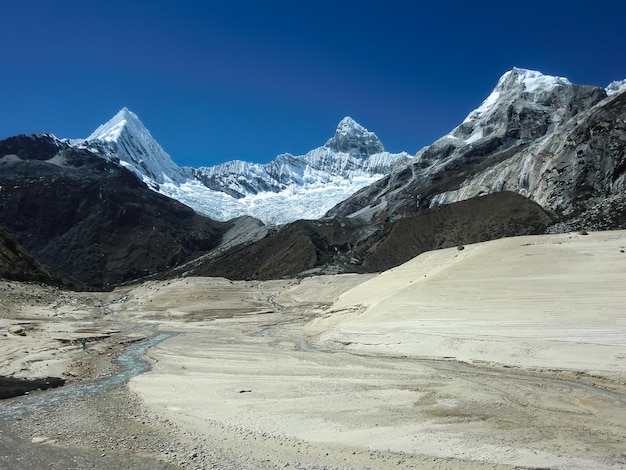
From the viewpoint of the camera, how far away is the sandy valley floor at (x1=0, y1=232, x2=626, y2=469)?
12875 millimetres

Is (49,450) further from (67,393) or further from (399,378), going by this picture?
(399,378)

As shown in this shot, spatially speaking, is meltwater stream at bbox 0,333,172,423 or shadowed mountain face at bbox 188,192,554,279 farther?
shadowed mountain face at bbox 188,192,554,279

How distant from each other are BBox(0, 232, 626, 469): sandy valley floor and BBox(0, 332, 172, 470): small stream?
15 centimetres

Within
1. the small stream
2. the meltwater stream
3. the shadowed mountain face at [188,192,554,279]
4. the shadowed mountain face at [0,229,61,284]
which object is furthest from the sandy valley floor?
the shadowed mountain face at [188,192,554,279]

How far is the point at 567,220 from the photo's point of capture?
107m

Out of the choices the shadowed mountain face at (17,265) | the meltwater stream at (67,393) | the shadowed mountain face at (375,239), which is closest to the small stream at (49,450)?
the meltwater stream at (67,393)

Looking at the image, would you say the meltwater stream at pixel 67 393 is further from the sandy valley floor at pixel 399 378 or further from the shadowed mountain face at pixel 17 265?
the shadowed mountain face at pixel 17 265

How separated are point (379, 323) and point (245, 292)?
5037 centimetres

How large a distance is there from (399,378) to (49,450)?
516 inches

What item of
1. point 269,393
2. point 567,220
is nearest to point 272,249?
point 567,220

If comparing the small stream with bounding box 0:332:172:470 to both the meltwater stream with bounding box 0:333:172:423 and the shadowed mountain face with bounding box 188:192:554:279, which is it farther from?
the shadowed mountain face with bounding box 188:192:554:279

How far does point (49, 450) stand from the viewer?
523 inches

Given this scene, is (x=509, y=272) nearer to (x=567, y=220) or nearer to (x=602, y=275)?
(x=602, y=275)

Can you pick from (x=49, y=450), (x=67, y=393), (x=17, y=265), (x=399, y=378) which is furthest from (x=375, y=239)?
(x=49, y=450)
